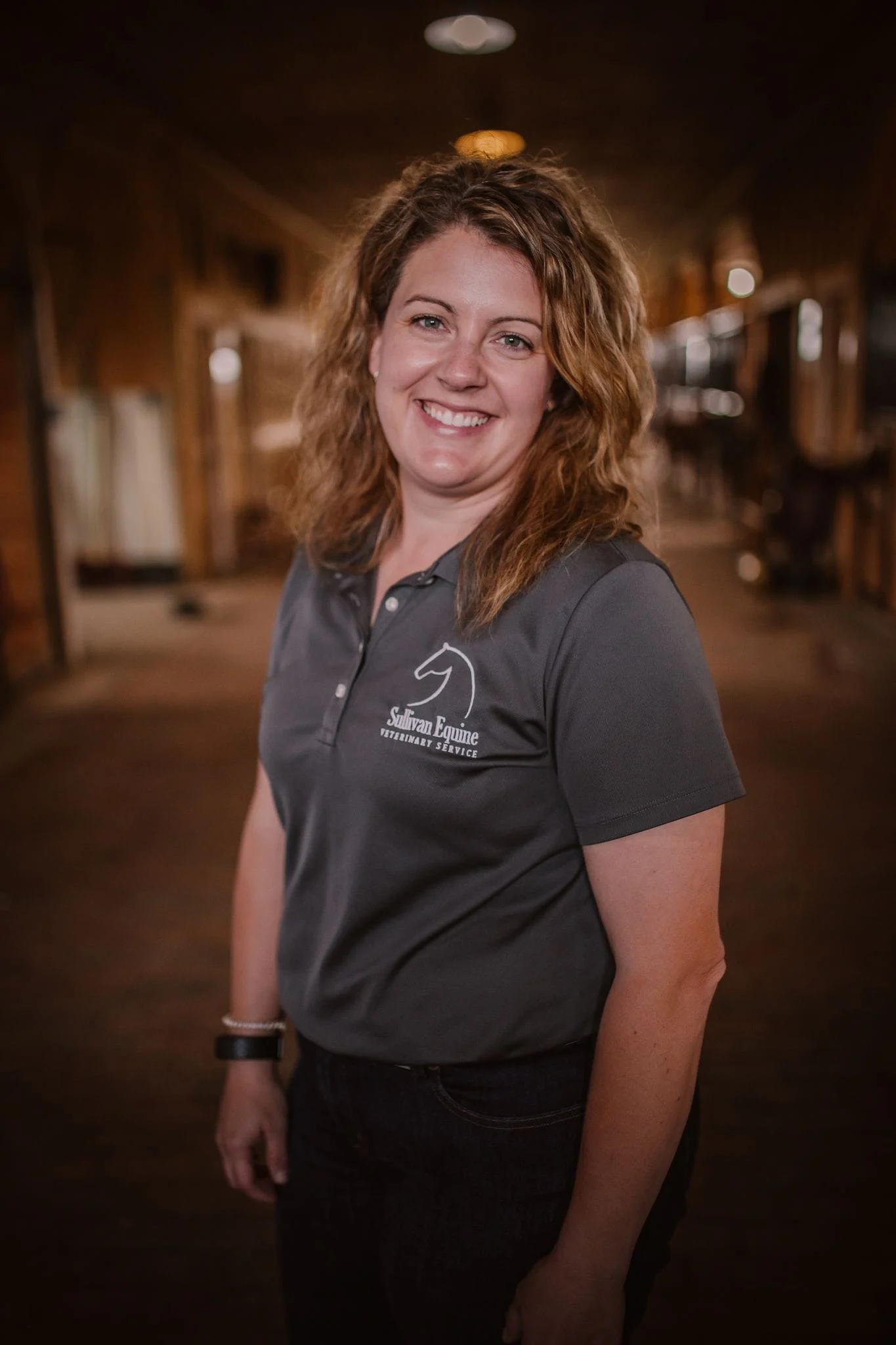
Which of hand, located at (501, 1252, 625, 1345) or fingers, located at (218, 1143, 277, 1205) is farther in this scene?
fingers, located at (218, 1143, 277, 1205)

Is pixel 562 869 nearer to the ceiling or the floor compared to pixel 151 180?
nearer to the floor

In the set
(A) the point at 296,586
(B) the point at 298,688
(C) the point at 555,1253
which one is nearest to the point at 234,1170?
(C) the point at 555,1253

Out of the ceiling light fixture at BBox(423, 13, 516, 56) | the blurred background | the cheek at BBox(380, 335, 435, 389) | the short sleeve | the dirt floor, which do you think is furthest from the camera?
the ceiling light fixture at BBox(423, 13, 516, 56)

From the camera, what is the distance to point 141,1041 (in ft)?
10.3

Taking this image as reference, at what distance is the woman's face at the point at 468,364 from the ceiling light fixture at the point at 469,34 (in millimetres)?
5703

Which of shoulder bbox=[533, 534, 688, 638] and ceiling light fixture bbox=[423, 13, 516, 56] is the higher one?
ceiling light fixture bbox=[423, 13, 516, 56]

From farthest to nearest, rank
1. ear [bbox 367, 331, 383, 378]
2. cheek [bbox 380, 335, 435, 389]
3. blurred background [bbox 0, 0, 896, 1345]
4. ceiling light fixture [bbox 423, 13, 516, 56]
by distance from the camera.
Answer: ceiling light fixture [bbox 423, 13, 516, 56]
blurred background [bbox 0, 0, 896, 1345]
ear [bbox 367, 331, 383, 378]
cheek [bbox 380, 335, 435, 389]

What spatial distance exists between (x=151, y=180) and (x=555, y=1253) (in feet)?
31.3

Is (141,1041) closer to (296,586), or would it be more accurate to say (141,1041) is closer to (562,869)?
(296,586)

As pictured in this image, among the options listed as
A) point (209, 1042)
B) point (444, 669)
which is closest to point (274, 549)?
point (209, 1042)

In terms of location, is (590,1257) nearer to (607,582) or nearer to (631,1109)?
(631,1109)

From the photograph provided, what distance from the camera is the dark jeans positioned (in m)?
1.27

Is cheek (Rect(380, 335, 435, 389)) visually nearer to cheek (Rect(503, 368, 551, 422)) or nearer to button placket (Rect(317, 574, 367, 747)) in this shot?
cheek (Rect(503, 368, 551, 422))

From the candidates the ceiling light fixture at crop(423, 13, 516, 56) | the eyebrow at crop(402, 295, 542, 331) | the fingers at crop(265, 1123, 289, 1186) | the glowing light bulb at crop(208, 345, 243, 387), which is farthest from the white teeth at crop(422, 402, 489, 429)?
the glowing light bulb at crop(208, 345, 243, 387)
